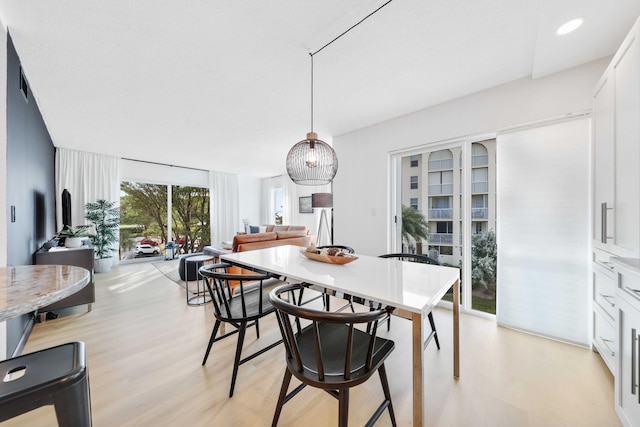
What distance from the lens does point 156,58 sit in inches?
81.1

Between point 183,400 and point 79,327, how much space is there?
181cm

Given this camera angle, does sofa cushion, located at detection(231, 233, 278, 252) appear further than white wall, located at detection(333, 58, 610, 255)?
Yes

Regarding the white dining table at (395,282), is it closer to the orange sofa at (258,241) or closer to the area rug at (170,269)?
the orange sofa at (258,241)

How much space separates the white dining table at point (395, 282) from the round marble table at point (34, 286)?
1.02 meters

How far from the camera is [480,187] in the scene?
274 centimetres

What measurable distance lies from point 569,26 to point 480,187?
1.44 m

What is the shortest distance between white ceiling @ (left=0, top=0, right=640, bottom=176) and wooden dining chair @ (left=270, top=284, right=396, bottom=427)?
1.79 metres

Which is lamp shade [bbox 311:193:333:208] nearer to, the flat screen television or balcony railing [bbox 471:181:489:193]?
balcony railing [bbox 471:181:489:193]

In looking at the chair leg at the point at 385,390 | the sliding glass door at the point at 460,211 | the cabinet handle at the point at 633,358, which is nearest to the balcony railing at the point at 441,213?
the sliding glass door at the point at 460,211

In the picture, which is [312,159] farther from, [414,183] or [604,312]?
[604,312]

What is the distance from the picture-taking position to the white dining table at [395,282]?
1144mm

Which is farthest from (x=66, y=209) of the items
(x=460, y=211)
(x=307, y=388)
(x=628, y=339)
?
(x=628, y=339)

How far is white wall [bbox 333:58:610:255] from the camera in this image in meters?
2.16

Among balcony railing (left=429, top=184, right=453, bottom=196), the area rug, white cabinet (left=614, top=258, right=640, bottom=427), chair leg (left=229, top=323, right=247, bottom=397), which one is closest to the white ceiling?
balcony railing (left=429, top=184, right=453, bottom=196)
